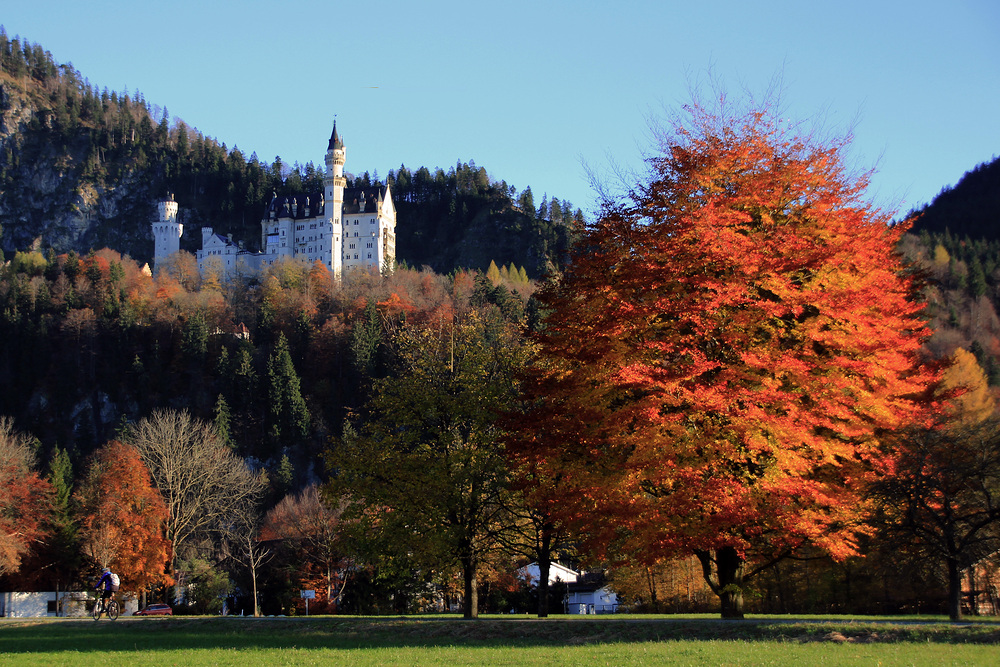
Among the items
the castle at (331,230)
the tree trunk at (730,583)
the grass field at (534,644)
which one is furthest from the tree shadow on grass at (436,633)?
the castle at (331,230)

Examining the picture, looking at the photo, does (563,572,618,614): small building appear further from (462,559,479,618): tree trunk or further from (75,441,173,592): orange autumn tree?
(462,559,479,618): tree trunk

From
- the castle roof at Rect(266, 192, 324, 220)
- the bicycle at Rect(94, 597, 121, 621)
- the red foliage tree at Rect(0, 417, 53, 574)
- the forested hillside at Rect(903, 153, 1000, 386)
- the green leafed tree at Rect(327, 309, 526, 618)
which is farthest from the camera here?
the castle roof at Rect(266, 192, 324, 220)

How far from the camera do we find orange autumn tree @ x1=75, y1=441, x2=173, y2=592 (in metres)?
50.2

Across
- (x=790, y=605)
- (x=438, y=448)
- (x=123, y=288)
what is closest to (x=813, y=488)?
(x=438, y=448)

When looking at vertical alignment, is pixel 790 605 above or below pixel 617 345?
below

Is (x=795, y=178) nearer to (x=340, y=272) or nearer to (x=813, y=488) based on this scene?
(x=813, y=488)

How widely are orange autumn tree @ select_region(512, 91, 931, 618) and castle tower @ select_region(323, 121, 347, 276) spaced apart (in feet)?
518

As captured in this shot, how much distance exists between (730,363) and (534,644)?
6976mm

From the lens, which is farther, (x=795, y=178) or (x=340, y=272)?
(x=340, y=272)

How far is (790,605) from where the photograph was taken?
3631cm

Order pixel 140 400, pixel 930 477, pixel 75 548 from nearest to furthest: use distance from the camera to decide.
Answer: pixel 930 477
pixel 75 548
pixel 140 400

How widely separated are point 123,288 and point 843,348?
139068 mm

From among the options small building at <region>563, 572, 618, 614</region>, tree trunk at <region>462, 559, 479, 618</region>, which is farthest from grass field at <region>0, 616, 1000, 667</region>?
small building at <region>563, 572, 618, 614</region>

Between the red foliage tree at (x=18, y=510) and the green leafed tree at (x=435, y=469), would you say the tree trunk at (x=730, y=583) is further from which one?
the red foliage tree at (x=18, y=510)
